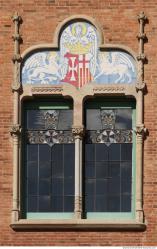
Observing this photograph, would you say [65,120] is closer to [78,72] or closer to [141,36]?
[78,72]

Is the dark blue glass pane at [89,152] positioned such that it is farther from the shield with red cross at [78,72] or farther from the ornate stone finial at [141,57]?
the ornate stone finial at [141,57]

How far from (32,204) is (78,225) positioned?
1.06 m

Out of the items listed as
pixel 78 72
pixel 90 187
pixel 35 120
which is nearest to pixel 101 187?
pixel 90 187

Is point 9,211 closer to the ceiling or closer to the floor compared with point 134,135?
closer to the floor

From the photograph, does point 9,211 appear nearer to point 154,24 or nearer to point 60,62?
point 60,62

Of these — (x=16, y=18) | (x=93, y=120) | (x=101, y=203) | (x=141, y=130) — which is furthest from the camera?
(x=16, y=18)

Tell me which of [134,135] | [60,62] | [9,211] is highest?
[60,62]

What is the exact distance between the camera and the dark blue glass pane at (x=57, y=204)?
23.6 metres

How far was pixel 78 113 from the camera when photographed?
2373 centimetres

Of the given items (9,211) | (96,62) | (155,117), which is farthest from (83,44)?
(9,211)

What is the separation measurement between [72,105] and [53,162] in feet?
3.86

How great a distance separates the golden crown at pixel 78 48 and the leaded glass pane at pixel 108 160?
1.16m

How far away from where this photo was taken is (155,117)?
930 inches

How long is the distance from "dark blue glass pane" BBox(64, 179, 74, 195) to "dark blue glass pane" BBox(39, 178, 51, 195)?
1.01ft
